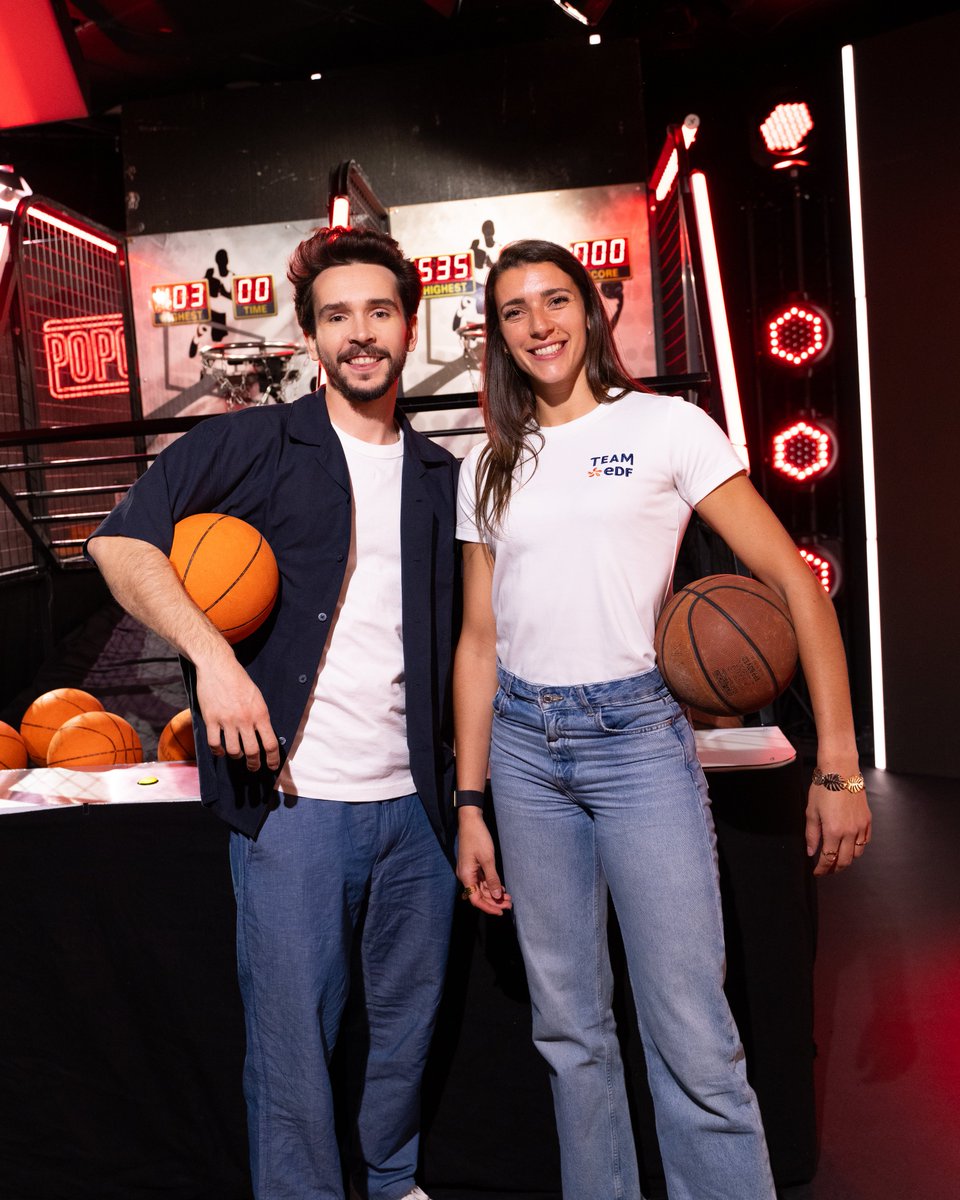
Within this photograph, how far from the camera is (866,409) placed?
6.08 meters

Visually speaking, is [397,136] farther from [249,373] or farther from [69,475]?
[69,475]

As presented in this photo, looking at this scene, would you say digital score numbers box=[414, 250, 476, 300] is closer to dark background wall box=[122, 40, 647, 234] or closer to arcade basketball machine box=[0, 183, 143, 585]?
dark background wall box=[122, 40, 647, 234]

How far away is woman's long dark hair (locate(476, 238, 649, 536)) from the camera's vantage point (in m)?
1.88

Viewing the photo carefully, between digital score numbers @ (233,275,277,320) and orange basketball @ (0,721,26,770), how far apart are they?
190 inches

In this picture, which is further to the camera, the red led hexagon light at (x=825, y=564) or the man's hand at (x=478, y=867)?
the red led hexagon light at (x=825, y=564)

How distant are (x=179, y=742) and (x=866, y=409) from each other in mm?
4790

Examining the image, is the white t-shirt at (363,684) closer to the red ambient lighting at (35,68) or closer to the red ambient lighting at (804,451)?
the red ambient lighting at (804,451)

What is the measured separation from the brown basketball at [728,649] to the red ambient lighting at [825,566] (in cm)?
461

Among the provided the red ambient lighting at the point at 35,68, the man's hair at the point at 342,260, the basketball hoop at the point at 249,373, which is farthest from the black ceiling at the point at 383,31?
the man's hair at the point at 342,260

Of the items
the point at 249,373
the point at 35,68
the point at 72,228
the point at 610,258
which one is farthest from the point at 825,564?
the point at 35,68

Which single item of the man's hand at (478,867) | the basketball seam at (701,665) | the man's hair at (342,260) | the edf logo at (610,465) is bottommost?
the man's hand at (478,867)

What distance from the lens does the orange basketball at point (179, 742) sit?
304 cm

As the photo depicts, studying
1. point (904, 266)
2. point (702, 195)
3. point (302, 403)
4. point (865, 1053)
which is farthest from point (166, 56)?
point (865, 1053)

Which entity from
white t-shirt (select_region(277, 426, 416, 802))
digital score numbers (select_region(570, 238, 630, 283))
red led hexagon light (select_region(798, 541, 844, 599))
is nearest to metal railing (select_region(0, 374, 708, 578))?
white t-shirt (select_region(277, 426, 416, 802))
